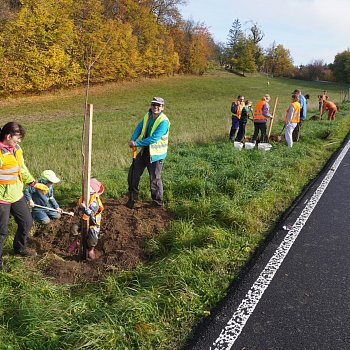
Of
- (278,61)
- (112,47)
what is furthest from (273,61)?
(112,47)

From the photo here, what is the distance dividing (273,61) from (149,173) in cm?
8009

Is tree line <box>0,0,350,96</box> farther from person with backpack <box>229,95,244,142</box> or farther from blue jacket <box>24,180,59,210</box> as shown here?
person with backpack <box>229,95,244,142</box>

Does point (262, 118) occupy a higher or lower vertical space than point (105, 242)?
higher

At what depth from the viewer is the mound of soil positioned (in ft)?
12.3

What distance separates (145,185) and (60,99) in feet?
80.4

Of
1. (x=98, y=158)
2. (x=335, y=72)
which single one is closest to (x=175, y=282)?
(x=98, y=158)

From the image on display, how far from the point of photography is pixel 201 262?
3623mm

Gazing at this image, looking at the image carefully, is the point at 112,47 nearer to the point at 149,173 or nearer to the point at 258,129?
the point at 258,129

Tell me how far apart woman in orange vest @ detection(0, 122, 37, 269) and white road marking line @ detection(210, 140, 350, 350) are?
102 inches

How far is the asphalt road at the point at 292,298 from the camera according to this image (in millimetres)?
2662

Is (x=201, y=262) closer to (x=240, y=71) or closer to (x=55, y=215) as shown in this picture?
(x=55, y=215)

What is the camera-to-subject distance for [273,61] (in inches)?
3044

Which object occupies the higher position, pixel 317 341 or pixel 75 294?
pixel 317 341

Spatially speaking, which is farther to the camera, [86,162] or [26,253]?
[26,253]
